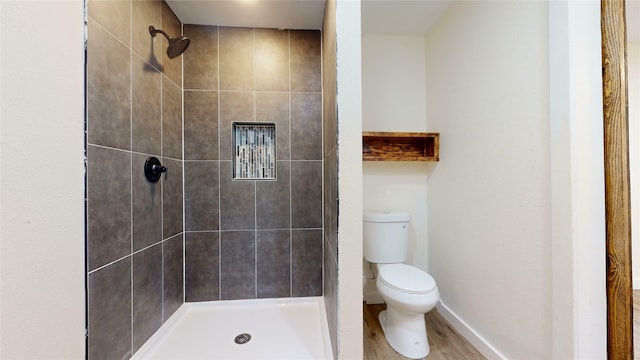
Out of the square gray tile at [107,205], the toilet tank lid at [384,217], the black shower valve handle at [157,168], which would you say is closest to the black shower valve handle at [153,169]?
the black shower valve handle at [157,168]

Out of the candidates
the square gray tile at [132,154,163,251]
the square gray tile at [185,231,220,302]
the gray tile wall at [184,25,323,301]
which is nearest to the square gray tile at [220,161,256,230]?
the gray tile wall at [184,25,323,301]

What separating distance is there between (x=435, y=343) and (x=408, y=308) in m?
0.40

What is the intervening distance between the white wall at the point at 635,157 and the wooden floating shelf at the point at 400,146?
1028 millimetres

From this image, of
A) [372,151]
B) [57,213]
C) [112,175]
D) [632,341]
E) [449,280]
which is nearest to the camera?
[57,213]

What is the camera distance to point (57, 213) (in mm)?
773

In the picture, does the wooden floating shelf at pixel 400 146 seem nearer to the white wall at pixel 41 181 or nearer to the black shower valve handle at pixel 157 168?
the black shower valve handle at pixel 157 168

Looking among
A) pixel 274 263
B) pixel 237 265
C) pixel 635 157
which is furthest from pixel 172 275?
pixel 635 157

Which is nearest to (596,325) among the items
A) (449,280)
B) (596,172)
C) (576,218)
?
(576,218)

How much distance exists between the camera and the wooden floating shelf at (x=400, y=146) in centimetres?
200

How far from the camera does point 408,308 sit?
57.2 inches

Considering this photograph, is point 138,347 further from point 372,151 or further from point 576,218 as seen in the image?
point 576,218

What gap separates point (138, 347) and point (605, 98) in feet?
8.20

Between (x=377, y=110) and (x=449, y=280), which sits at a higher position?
(x=377, y=110)

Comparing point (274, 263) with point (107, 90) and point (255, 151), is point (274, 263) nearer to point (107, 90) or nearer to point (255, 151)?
point (255, 151)
